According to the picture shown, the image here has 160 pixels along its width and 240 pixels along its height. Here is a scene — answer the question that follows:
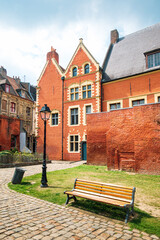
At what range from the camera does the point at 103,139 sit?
1617cm

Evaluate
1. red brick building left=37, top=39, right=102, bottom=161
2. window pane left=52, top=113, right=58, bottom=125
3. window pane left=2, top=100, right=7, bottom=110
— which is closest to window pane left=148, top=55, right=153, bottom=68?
red brick building left=37, top=39, right=102, bottom=161

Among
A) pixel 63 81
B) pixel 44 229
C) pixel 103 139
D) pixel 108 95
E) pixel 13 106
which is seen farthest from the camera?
pixel 13 106

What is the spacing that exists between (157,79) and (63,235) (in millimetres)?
17227

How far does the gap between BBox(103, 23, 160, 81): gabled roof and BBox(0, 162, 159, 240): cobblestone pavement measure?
1708cm

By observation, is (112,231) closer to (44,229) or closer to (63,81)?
(44,229)

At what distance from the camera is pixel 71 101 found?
22.3 meters

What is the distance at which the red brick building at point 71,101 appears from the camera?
2077cm

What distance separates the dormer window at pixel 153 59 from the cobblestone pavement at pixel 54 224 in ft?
57.1

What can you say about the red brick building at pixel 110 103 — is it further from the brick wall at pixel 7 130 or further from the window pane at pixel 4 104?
the window pane at pixel 4 104

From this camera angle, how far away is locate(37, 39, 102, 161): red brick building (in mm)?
20766

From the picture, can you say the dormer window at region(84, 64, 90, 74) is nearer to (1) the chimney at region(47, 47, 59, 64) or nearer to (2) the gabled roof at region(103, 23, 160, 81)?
(2) the gabled roof at region(103, 23, 160, 81)

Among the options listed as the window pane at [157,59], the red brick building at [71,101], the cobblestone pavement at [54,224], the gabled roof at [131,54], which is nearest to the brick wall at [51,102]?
the red brick building at [71,101]

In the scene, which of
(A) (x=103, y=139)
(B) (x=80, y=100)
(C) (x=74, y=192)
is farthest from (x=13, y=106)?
(C) (x=74, y=192)

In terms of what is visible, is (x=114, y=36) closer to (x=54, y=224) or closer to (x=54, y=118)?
(x=54, y=118)
